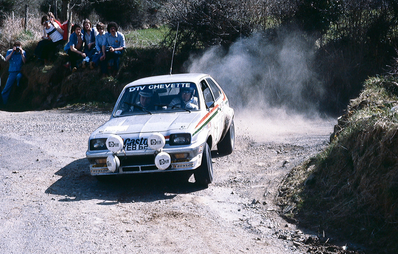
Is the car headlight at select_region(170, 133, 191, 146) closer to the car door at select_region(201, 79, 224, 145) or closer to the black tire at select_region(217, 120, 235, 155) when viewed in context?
the car door at select_region(201, 79, 224, 145)

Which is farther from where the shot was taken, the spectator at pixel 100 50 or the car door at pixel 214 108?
the spectator at pixel 100 50

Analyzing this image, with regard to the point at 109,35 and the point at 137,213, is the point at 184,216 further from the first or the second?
the point at 109,35

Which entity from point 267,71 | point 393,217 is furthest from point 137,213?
point 267,71

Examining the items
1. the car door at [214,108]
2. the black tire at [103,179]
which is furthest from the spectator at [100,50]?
the black tire at [103,179]

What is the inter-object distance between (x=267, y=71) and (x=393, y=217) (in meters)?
9.82

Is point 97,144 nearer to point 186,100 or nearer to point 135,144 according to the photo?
point 135,144

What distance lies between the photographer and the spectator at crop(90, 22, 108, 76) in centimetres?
1462

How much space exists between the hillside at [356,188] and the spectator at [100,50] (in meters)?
9.72

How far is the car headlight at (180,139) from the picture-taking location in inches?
251

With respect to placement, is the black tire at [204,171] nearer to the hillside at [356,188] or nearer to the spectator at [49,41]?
the hillside at [356,188]

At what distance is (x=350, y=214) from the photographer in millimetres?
5227

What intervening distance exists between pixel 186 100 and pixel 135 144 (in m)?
1.48

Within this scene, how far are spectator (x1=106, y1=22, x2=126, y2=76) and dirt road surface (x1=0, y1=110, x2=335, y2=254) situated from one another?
5.48m

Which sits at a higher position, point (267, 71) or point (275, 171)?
point (267, 71)
